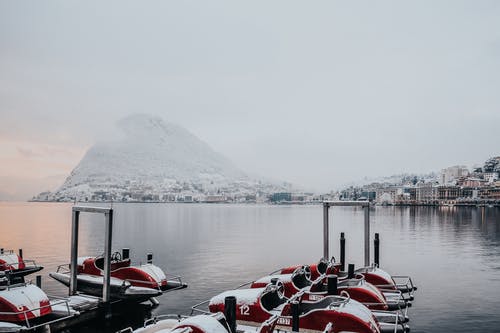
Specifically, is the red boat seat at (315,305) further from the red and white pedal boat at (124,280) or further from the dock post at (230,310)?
the red and white pedal boat at (124,280)

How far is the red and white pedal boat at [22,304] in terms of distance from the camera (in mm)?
16109

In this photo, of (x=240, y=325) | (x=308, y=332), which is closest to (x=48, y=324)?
(x=240, y=325)

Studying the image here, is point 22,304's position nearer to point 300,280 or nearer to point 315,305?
point 315,305

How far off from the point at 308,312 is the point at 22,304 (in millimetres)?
9653

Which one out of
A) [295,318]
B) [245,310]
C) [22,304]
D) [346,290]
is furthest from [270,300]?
[22,304]

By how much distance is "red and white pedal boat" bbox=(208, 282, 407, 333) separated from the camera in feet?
45.3

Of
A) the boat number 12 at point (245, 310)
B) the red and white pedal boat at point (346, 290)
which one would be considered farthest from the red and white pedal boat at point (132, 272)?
the boat number 12 at point (245, 310)

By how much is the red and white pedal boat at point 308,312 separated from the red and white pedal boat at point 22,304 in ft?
19.5

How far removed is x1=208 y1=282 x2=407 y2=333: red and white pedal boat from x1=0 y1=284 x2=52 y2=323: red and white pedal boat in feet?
19.5

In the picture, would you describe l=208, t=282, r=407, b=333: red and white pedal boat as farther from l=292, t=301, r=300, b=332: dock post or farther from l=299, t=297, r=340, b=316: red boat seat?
l=292, t=301, r=300, b=332: dock post

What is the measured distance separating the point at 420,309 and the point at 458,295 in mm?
5437

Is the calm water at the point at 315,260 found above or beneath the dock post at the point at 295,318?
beneath

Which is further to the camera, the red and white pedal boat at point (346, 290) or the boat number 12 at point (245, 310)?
the red and white pedal boat at point (346, 290)

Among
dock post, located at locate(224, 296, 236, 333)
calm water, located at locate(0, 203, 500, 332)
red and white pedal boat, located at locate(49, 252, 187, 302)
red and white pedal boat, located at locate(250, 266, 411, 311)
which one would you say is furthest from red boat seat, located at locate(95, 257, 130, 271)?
dock post, located at locate(224, 296, 236, 333)
